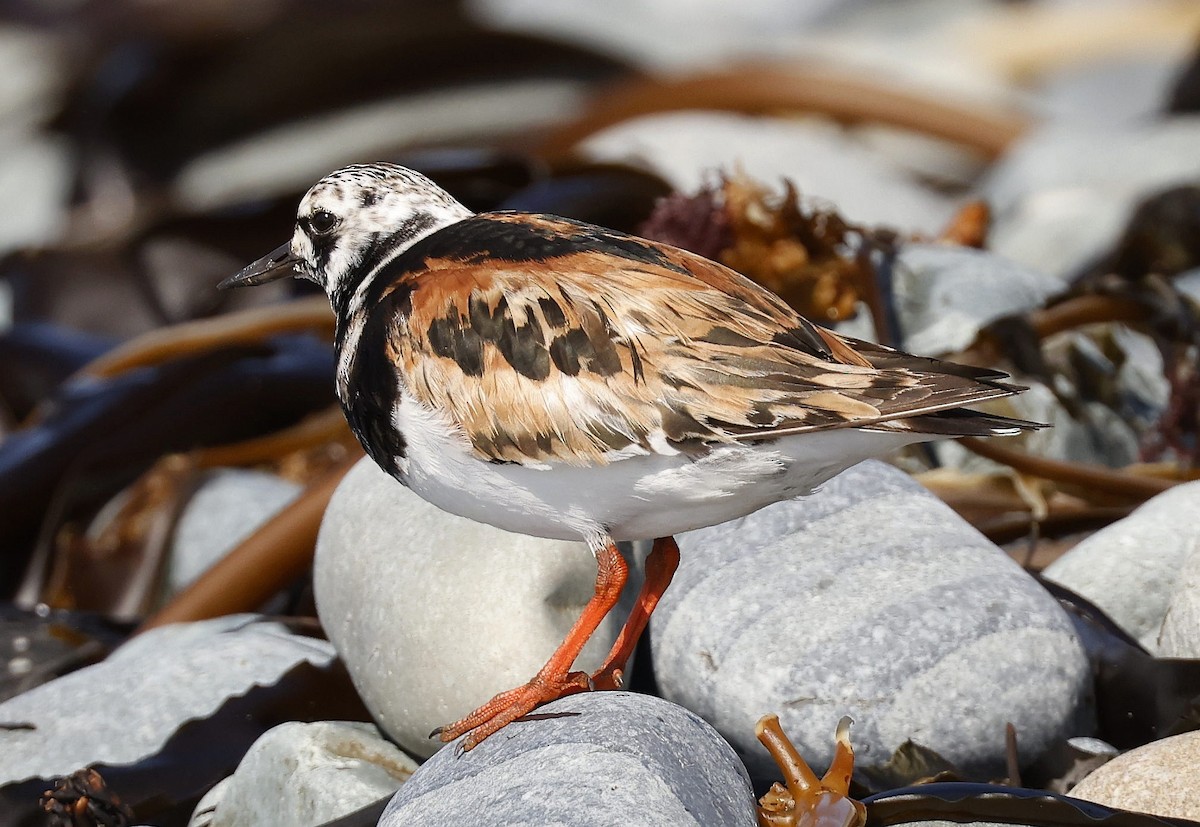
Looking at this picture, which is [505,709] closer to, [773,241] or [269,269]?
[269,269]

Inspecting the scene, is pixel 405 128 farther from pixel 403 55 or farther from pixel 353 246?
pixel 353 246

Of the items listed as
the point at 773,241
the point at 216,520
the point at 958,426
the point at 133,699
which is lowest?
the point at 216,520

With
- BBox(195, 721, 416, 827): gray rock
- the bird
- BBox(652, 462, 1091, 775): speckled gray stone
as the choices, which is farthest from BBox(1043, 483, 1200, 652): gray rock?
BBox(195, 721, 416, 827): gray rock

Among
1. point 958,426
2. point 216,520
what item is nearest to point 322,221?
point 958,426

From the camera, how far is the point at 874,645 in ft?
8.48

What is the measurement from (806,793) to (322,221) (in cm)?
143

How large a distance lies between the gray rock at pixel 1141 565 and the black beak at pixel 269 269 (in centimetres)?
184

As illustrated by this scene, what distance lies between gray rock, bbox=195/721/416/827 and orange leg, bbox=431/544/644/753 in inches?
9.4

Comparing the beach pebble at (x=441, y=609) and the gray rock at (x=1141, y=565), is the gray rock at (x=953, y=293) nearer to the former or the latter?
the gray rock at (x=1141, y=565)

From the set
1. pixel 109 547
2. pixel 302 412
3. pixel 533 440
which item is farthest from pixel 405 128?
pixel 533 440

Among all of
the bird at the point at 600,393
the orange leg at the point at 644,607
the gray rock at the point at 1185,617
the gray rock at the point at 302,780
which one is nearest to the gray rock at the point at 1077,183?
the gray rock at the point at 1185,617

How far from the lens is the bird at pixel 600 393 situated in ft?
7.38

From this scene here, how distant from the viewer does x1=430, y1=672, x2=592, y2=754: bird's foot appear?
2.43 meters

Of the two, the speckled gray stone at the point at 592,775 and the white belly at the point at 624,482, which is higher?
the white belly at the point at 624,482
